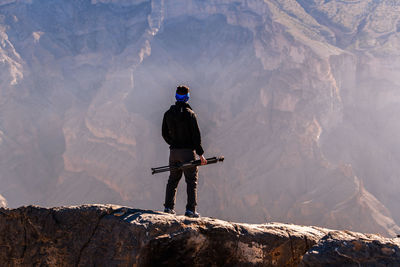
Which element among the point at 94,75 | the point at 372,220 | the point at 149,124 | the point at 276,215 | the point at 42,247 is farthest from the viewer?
the point at 94,75

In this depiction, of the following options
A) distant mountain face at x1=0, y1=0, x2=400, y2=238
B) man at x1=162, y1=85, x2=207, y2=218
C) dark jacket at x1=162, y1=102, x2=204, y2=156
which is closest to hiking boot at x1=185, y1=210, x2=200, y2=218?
man at x1=162, y1=85, x2=207, y2=218

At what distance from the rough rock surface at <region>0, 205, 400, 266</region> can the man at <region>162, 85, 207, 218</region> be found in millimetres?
825

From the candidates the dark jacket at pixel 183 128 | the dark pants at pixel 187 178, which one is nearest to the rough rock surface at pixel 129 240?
the dark pants at pixel 187 178

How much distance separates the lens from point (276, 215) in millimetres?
24109

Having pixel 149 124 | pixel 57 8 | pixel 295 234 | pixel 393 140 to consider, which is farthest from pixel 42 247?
pixel 57 8

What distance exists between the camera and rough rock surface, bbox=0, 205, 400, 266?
10.9ft

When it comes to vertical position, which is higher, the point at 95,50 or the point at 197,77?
the point at 95,50

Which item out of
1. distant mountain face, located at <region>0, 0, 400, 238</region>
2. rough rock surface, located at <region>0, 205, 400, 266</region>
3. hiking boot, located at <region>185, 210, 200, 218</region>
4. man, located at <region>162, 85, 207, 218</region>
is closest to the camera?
rough rock surface, located at <region>0, 205, 400, 266</region>

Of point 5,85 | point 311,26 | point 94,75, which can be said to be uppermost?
point 311,26

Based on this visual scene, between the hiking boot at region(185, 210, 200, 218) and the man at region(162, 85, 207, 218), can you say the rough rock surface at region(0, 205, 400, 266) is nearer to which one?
the hiking boot at region(185, 210, 200, 218)

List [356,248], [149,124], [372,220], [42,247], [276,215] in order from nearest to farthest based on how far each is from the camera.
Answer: [356,248] → [42,247] → [372,220] → [276,215] → [149,124]

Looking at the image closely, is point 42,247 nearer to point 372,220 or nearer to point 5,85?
point 372,220

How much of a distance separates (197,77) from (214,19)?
6.33 meters

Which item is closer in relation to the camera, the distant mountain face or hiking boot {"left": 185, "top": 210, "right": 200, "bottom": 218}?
hiking boot {"left": 185, "top": 210, "right": 200, "bottom": 218}
